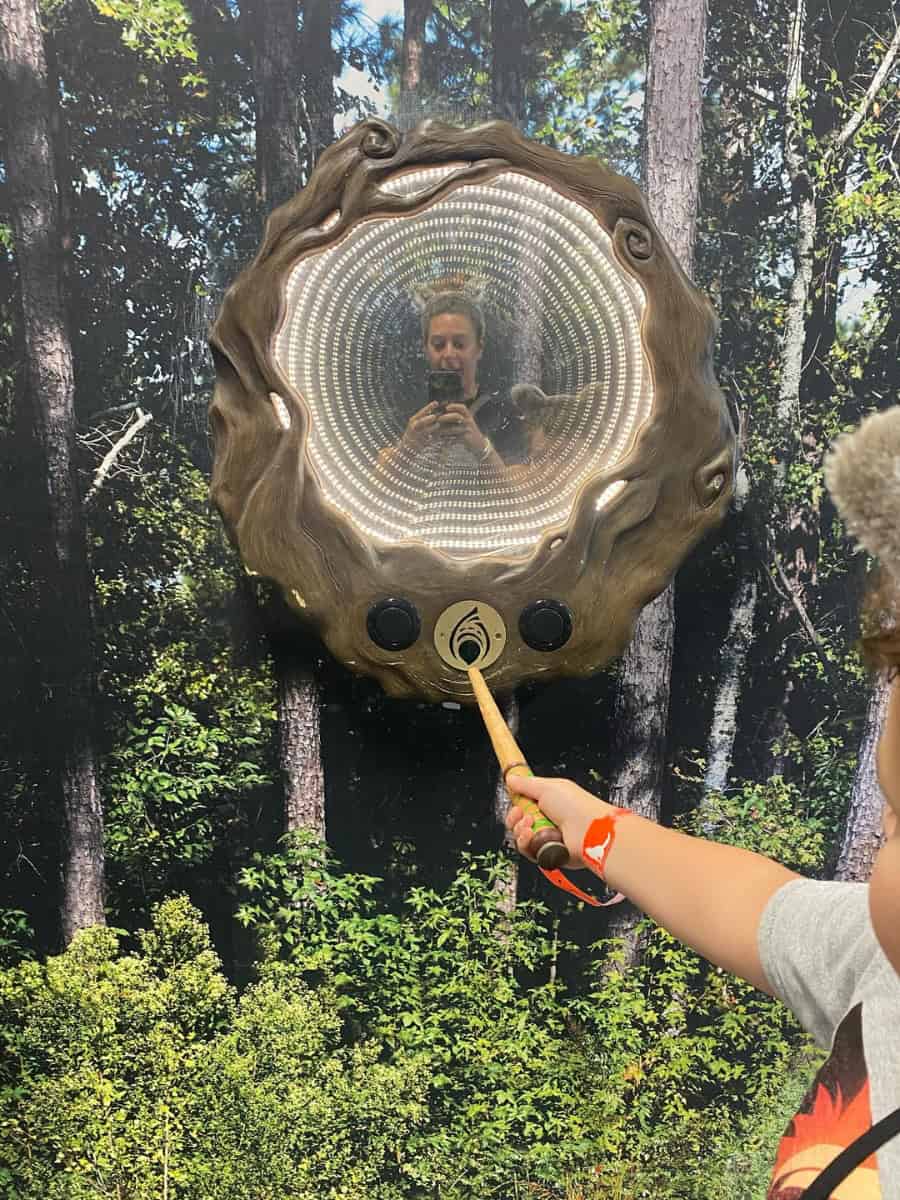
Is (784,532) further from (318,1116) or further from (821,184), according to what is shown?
(318,1116)

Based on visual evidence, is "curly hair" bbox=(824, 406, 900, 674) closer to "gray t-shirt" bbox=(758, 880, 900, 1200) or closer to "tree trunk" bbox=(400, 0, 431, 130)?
"gray t-shirt" bbox=(758, 880, 900, 1200)

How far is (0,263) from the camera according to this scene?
1.24m

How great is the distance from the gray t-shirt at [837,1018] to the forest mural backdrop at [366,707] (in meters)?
0.55

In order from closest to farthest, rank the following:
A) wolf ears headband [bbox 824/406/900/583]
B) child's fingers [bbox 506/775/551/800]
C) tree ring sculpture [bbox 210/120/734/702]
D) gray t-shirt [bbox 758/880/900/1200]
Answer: wolf ears headband [bbox 824/406/900/583], gray t-shirt [bbox 758/880/900/1200], child's fingers [bbox 506/775/551/800], tree ring sculpture [bbox 210/120/734/702]

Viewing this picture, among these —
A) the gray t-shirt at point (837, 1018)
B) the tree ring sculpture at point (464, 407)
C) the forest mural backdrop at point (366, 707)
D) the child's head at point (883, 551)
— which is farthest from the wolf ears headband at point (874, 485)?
the forest mural backdrop at point (366, 707)

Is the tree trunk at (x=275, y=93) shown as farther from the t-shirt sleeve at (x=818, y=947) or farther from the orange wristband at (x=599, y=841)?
the t-shirt sleeve at (x=818, y=947)

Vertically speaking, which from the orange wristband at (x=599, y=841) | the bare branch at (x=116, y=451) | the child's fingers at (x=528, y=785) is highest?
the bare branch at (x=116, y=451)

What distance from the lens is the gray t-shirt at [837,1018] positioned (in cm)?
→ 65

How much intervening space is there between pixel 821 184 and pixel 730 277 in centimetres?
17

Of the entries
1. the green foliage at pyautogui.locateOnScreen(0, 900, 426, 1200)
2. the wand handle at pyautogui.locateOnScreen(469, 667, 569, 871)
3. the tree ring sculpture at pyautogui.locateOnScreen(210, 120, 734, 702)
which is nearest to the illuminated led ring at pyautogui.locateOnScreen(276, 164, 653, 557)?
the tree ring sculpture at pyautogui.locateOnScreen(210, 120, 734, 702)

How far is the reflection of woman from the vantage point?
115 cm

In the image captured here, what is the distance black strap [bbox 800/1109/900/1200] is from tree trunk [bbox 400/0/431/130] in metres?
1.18

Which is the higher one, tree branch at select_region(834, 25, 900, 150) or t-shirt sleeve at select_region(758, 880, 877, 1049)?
tree branch at select_region(834, 25, 900, 150)

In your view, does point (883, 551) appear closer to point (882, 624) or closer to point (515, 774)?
point (882, 624)
